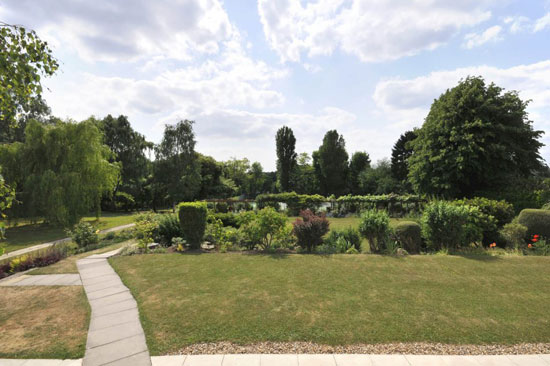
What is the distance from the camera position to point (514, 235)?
27.5 feet

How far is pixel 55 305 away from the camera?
484 cm

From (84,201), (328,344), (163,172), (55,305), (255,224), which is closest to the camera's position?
(328,344)

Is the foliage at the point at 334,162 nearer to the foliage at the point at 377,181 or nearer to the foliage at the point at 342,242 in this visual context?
the foliage at the point at 377,181

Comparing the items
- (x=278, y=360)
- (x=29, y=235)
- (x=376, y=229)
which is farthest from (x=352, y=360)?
(x=29, y=235)

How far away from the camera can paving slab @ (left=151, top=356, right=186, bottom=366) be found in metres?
3.07

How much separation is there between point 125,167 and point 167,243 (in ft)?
84.5

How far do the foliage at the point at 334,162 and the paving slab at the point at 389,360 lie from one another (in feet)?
124

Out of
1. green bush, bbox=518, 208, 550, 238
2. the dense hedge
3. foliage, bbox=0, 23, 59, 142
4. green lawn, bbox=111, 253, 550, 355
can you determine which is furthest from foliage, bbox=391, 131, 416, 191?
foliage, bbox=0, 23, 59, 142

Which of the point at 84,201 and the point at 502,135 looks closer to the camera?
the point at 502,135

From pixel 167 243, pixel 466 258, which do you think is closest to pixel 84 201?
pixel 167 243

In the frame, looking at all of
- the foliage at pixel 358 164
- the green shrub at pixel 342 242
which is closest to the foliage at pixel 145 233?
the green shrub at pixel 342 242

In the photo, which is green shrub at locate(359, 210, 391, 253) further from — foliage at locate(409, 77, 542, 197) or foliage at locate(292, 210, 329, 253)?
foliage at locate(409, 77, 542, 197)

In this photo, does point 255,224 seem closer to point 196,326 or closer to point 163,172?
point 196,326

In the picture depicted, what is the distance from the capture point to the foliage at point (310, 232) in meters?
8.18
